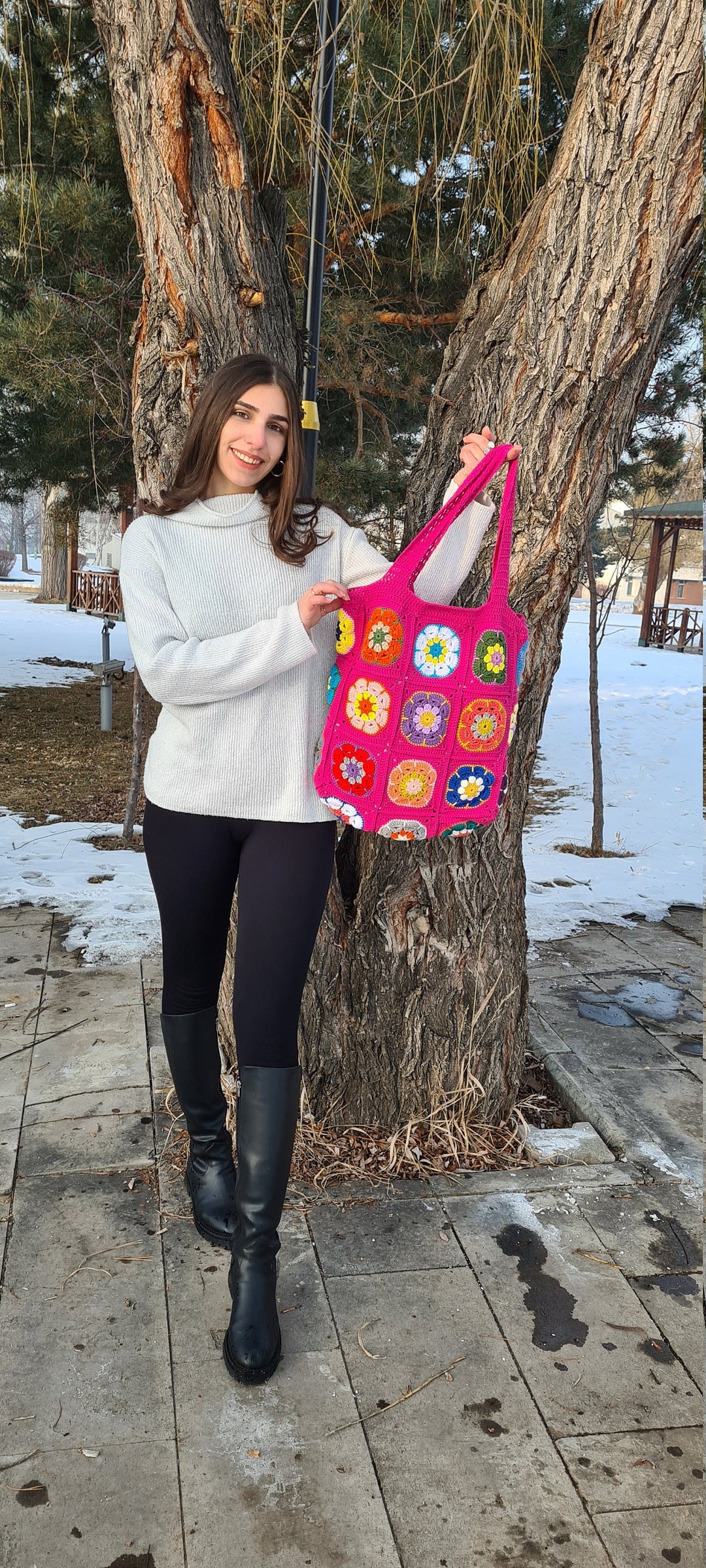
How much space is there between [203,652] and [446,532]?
0.46m

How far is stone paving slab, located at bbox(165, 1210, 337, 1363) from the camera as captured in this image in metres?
1.77

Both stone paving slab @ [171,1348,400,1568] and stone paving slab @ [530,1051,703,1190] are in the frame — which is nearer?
stone paving slab @ [171,1348,400,1568]

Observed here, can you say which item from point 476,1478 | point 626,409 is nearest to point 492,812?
point 626,409

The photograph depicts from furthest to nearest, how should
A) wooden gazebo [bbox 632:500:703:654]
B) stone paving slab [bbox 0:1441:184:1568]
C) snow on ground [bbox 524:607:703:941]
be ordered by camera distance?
1. wooden gazebo [bbox 632:500:703:654]
2. snow on ground [bbox 524:607:703:941]
3. stone paving slab [bbox 0:1441:184:1568]

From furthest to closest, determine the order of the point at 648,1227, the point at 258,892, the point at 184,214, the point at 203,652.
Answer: the point at 648,1227 < the point at 184,214 < the point at 258,892 < the point at 203,652

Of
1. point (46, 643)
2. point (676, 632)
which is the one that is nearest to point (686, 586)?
point (676, 632)

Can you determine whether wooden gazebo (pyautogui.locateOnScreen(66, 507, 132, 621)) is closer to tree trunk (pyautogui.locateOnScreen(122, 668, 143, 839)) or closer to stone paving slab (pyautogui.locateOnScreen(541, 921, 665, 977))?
tree trunk (pyautogui.locateOnScreen(122, 668, 143, 839))

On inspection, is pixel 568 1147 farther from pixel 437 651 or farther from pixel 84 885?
pixel 84 885

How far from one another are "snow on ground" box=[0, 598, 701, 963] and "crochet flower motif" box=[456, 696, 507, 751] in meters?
2.03

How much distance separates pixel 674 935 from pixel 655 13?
298 cm

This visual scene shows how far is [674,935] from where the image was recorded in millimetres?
3990

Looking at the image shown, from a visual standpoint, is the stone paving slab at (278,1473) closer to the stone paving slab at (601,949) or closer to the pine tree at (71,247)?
the stone paving slab at (601,949)

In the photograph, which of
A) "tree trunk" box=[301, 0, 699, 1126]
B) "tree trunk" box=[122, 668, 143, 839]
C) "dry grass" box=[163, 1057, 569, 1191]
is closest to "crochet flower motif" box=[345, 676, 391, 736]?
"tree trunk" box=[301, 0, 699, 1126]

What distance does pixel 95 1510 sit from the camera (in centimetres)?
143
